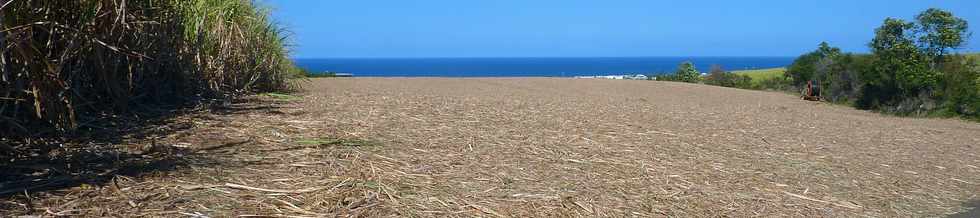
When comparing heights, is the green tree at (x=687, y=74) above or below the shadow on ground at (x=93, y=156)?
below

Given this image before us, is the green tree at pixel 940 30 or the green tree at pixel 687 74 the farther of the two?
the green tree at pixel 687 74

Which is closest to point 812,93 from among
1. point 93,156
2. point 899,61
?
point 899,61

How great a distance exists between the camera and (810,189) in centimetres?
542

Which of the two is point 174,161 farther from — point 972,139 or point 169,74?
point 972,139

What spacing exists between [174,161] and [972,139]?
8991 millimetres

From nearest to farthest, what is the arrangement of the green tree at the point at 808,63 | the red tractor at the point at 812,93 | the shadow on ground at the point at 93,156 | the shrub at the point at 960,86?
the shadow on ground at the point at 93,156, the shrub at the point at 960,86, the red tractor at the point at 812,93, the green tree at the point at 808,63

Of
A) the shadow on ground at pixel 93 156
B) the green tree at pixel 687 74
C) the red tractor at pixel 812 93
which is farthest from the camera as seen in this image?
the green tree at pixel 687 74

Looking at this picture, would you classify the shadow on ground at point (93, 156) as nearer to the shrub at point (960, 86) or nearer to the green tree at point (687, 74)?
the shrub at point (960, 86)

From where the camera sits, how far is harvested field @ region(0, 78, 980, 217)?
3867 mm

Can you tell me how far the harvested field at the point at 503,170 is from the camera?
3867 mm

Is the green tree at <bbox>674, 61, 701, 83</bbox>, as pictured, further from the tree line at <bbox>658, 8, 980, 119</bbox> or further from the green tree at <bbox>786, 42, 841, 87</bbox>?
the tree line at <bbox>658, 8, 980, 119</bbox>

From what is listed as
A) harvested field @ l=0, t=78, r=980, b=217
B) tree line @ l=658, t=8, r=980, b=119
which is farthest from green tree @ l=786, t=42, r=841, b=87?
harvested field @ l=0, t=78, r=980, b=217

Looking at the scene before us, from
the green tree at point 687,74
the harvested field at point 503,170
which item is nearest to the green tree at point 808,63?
the green tree at point 687,74

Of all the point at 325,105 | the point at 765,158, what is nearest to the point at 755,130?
the point at 765,158
